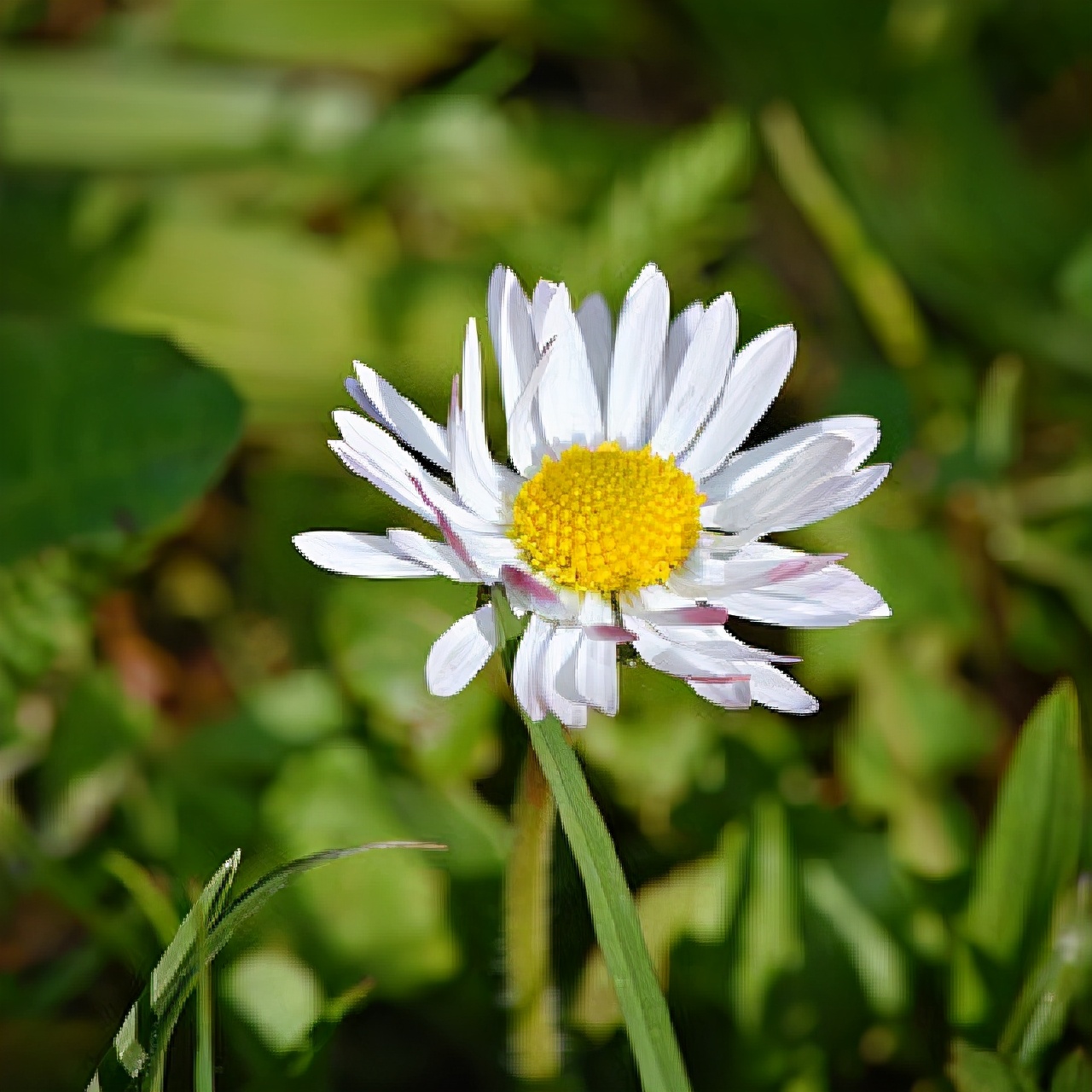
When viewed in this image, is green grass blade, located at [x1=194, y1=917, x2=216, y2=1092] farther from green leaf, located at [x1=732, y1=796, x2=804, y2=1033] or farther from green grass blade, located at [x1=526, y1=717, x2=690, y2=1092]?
green leaf, located at [x1=732, y1=796, x2=804, y2=1033]

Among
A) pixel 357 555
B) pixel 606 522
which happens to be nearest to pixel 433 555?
pixel 357 555

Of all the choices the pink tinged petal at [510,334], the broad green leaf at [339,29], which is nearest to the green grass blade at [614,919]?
the pink tinged petal at [510,334]

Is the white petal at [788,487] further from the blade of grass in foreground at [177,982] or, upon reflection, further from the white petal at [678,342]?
the blade of grass in foreground at [177,982]

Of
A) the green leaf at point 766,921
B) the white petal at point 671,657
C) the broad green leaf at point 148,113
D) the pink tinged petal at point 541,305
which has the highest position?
the broad green leaf at point 148,113

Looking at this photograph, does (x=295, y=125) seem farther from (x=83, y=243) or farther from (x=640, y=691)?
(x=640, y=691)

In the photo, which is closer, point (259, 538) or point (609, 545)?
point (609, 545)

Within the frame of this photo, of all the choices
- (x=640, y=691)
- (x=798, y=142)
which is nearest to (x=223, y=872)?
(x=640, y=691)

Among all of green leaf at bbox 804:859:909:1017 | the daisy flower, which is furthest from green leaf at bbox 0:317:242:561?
green leaf at bbox 804:859:909:1017
